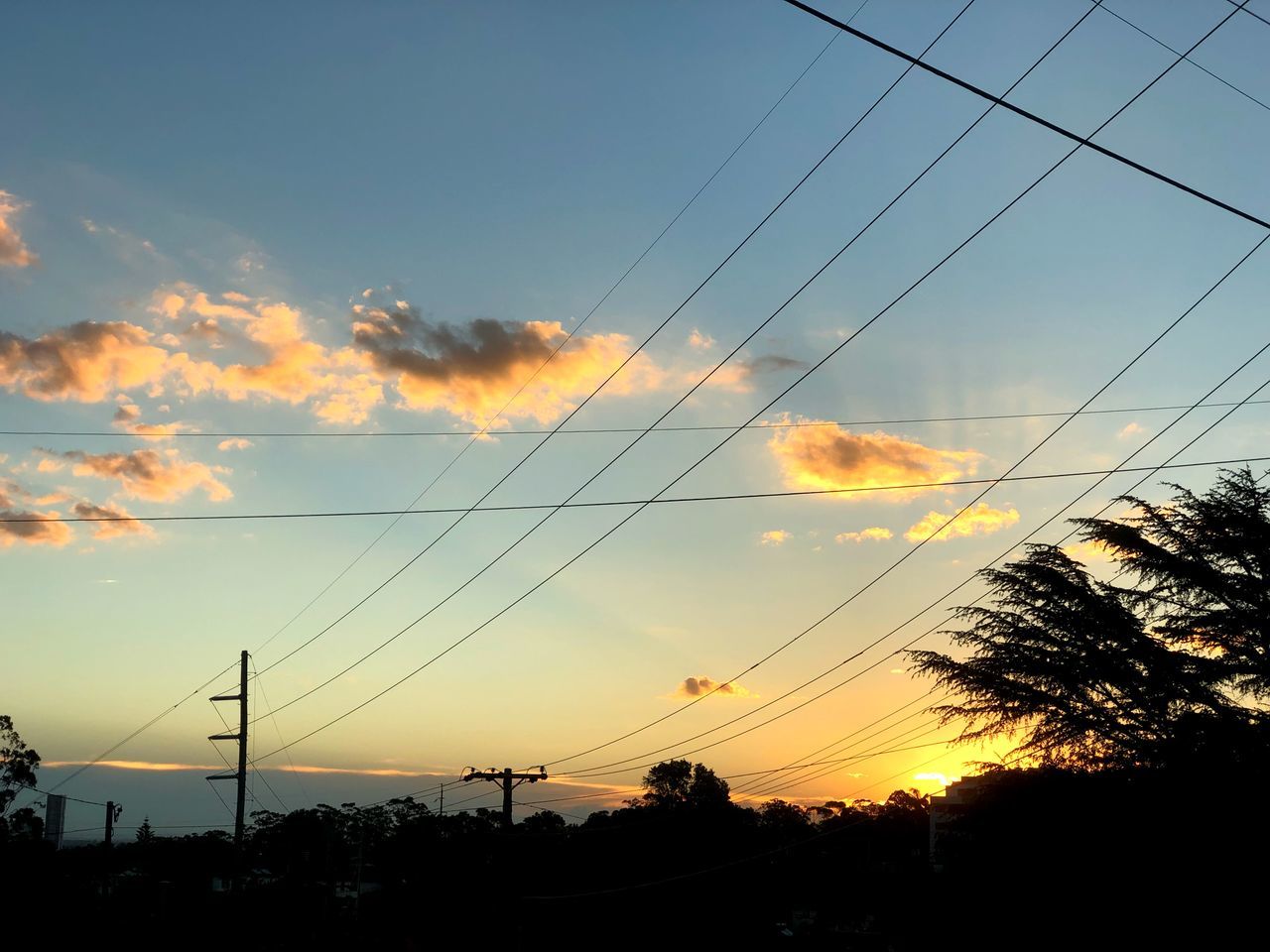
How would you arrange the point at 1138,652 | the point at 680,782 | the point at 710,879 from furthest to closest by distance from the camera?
the point at 680,782 → the point at 710,879 → the point at 1138,652

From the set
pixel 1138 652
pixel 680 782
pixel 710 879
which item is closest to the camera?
pixel 1138 652

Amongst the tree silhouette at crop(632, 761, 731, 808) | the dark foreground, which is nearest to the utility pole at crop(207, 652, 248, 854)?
the dark foreground

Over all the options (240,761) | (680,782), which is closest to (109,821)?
(240,761)

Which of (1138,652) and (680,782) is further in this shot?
(680,782)

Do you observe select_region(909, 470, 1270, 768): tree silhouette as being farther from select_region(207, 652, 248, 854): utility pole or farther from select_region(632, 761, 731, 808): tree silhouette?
select_region(632, 761, 731, 808): tree silhouette

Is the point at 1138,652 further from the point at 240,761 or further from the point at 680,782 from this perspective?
the point at 680,782

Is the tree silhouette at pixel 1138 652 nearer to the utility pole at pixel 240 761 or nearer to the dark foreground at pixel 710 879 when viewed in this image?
the dark foreground at pixel 710 879

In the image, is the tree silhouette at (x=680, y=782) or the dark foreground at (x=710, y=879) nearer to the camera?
the dark foreground at (x=710, y=879)

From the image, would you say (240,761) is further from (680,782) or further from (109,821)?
(680,782)

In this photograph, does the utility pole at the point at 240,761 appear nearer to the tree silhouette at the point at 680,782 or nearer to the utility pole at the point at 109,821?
the utility pole at the point at 109,821

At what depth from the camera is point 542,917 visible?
7538 cm

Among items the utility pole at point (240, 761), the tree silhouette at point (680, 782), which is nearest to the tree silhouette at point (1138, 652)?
the utility pole at point (240, 761)

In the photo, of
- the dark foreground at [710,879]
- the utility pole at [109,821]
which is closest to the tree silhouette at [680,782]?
the dark foreground at [710,879]


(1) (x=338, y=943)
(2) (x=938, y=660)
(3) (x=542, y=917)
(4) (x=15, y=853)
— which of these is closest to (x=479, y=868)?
(3) (x=542, y=917)
